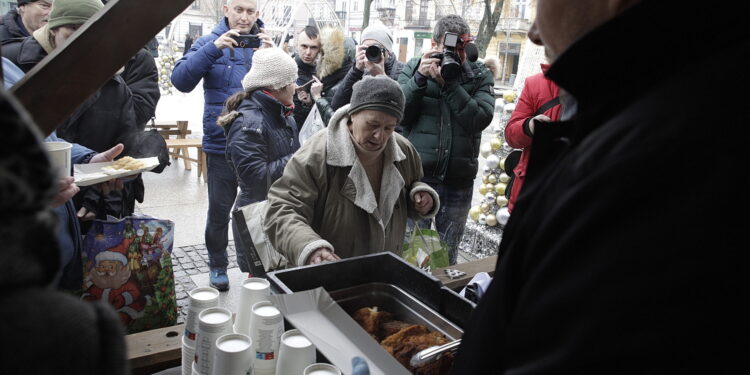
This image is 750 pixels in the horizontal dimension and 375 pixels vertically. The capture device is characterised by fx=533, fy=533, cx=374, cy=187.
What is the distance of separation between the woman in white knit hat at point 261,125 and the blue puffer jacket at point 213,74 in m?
0.52

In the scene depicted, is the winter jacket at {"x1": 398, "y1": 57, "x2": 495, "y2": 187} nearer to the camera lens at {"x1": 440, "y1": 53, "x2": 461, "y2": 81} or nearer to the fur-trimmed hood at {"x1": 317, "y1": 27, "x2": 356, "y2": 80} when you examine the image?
the camera lens at {"x1": 440, "y1": 53, "x2": 461, "y2": 81}

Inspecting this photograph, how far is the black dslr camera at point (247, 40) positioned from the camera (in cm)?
385

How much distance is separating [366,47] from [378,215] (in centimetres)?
180

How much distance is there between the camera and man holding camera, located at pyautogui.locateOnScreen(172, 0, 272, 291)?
378 cm

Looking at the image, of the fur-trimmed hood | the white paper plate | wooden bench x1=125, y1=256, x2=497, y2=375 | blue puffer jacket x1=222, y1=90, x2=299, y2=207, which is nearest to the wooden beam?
wooden bench x1=125, y1=256, x2=497, y2=375

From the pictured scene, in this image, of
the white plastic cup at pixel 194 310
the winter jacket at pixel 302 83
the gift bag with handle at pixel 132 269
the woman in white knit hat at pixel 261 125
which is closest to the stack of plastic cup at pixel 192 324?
the white plastic cup at pixel 194 310

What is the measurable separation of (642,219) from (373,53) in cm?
323

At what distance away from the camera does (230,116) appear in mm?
3197

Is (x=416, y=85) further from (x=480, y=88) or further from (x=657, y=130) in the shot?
(x=657, y=130)

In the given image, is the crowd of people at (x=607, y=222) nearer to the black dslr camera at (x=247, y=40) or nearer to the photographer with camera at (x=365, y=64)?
the photographer with camera at (x=365, y=64)

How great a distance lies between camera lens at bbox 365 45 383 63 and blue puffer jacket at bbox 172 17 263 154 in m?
0.93

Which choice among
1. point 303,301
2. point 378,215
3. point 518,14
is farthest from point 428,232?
point 518,14

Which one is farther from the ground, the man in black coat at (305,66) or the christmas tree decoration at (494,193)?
the man in black coat at (305,66)

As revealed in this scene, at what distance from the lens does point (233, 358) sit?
117cm
